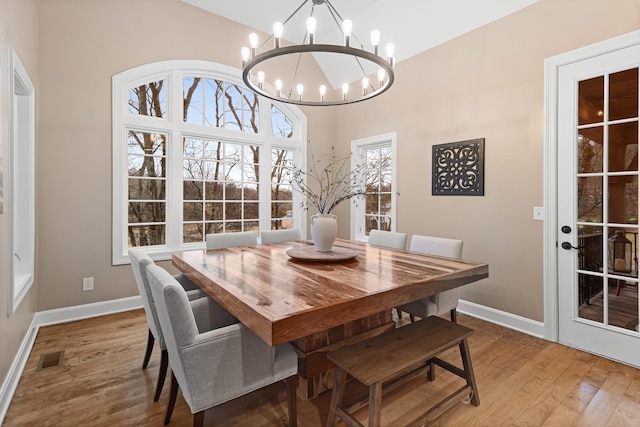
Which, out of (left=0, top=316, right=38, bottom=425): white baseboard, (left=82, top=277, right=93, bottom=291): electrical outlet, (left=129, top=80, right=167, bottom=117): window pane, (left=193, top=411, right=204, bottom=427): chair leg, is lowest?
(left=0, top=316, right=38, bottom=425): white baseboard

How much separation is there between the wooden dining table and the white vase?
0.37 ft

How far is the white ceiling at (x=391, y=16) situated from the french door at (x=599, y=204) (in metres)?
0.97

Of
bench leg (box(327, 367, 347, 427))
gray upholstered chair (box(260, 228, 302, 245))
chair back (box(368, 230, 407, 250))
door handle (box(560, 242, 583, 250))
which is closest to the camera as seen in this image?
bench leg (box(327, 367, 347, 427))

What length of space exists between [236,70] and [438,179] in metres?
2.90

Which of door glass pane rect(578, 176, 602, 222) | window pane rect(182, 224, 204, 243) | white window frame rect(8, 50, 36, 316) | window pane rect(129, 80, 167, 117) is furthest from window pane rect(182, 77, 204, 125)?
door glass pane rect(578, 176, 602, 222)

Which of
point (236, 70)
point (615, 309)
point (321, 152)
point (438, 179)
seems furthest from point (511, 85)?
point (236, 70)

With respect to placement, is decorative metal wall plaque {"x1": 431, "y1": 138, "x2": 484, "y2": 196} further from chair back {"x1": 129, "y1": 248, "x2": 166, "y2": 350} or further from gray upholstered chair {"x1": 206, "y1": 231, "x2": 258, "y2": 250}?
chair back {"x1": 129, "y1": 248, "x2": 166, "y2": 350}

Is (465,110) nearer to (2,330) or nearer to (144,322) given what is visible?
(144,322)

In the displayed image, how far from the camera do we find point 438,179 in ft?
11.9

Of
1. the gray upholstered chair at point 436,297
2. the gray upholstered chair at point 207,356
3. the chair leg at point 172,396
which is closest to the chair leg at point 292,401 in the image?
the gray upholstered chair at point 207,356

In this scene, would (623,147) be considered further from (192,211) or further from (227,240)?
(192,211)

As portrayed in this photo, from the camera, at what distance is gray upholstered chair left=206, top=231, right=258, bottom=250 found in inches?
120

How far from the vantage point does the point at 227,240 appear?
123 inches

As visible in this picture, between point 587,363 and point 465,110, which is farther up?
point 465,110
